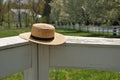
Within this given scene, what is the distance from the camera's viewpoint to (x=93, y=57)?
91.3 inches

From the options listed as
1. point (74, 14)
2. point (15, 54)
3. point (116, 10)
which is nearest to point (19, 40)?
point (15, 54)

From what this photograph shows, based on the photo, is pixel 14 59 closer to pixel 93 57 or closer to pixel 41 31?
pixel 41 31

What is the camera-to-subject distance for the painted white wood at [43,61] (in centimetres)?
233

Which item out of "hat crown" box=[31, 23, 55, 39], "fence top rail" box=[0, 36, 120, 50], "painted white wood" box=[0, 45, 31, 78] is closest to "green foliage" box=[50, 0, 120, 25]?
"fence top rail" box=[0, 36, 120, 50]

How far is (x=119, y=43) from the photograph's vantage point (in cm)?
233

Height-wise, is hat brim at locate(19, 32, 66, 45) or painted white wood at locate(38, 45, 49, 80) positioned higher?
hat brim at locate(19, 32, 66, 45)

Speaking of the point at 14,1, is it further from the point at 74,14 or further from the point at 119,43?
the point at 119,43

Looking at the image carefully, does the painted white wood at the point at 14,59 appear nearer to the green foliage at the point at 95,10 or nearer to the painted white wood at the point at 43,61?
the painted white wood at the point at 43,61

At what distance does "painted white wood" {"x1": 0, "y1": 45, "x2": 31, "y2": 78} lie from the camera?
6.63 feet

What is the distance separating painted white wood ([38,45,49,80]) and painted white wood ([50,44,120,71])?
0.08 meters

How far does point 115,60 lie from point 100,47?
138 mm

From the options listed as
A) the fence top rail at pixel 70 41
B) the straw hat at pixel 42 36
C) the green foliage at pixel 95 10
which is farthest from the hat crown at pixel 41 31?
the green foliage at pixel 95 10

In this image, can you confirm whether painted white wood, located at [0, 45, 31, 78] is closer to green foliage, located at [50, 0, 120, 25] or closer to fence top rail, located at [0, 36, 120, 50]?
fence top rail, located at [0, 36, 120, 50]

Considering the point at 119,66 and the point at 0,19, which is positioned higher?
the point at 119,66
